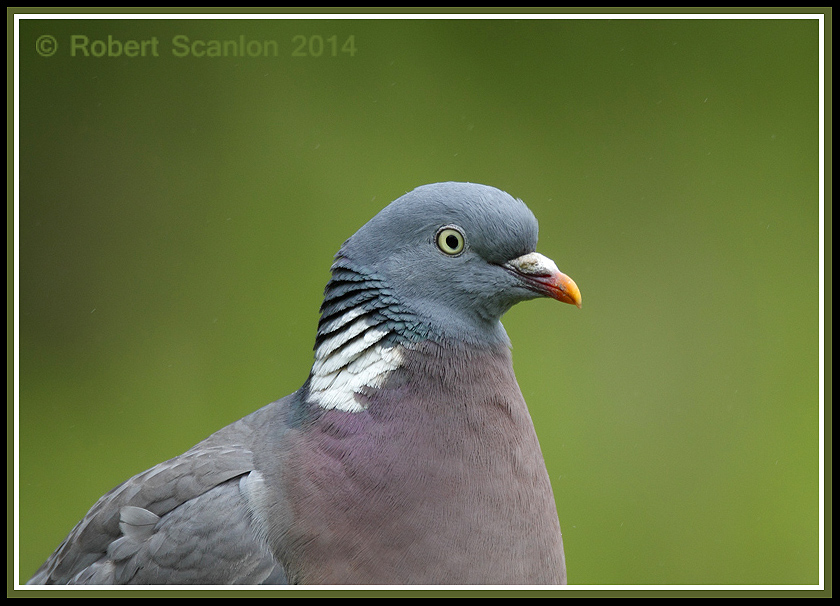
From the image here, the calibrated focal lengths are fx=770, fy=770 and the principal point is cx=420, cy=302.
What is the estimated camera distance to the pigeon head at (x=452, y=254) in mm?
2053

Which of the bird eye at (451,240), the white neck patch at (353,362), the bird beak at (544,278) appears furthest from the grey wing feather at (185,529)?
the bird beak at (544,278)

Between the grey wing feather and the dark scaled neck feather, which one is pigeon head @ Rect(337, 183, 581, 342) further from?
the grey wing feather

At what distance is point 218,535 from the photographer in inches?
77.1

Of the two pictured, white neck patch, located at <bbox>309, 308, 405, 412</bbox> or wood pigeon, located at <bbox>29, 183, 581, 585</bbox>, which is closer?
wood pigeon, located at <bbox>29, 183, 581, 585</bbox>

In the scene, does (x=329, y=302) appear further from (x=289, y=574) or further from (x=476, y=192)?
(x=289, y=574)

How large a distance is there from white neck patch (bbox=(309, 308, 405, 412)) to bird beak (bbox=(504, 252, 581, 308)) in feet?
1.26

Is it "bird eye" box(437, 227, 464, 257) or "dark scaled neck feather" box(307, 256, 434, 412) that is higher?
"bird eye" box(437, 227, 464, 257)

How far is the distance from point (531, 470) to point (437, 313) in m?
0.50

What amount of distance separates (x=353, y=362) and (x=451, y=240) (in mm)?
422

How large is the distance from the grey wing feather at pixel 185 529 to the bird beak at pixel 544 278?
0.88m

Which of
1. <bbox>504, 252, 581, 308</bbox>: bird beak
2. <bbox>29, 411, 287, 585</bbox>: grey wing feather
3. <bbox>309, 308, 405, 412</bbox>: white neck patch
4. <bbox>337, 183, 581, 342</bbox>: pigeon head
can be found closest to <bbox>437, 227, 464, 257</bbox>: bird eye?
<bbox>337, 183, 581, 342</bbox>: pigeon head

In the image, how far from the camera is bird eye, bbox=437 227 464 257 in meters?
2.06

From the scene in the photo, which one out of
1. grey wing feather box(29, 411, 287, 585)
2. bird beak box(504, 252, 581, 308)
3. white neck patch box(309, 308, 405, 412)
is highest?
bird beak box(504, 252, 581, 308)

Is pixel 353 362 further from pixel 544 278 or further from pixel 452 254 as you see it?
pixel 544 278
